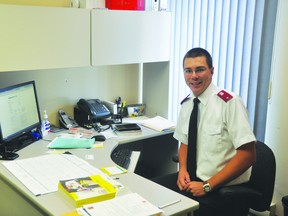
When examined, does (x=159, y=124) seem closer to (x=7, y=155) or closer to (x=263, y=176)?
(x=263, y=176)

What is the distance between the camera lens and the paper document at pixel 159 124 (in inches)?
109

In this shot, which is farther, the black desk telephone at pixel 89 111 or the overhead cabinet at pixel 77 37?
the black desk telephone at pixel 89 111

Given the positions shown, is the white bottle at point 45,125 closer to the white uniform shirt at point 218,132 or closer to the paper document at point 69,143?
the paper document at point 69,143

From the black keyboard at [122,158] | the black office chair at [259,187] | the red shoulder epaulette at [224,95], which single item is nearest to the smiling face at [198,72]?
the red shoulder epaulette at [224,95]

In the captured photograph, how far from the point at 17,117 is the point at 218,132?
126 cm

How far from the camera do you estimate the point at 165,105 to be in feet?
9.98

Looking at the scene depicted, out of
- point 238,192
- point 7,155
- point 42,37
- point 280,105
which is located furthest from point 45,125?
point 280,105

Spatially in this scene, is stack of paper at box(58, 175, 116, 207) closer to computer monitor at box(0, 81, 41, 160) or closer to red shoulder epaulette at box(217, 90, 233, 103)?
computer monitor at box(0, 81, 41, 160)

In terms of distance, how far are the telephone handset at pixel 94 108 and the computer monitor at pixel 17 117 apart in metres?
0.38

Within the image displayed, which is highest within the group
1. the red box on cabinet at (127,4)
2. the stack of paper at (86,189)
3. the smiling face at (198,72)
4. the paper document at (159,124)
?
the red box on cabinet at (127,4)

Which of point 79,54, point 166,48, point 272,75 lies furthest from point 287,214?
point 79,54

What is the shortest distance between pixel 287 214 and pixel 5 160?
5.98ft

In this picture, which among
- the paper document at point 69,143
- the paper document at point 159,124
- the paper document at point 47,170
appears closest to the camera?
the paper document at point 47,170

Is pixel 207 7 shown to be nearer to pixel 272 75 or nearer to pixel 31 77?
pixel 272 75
